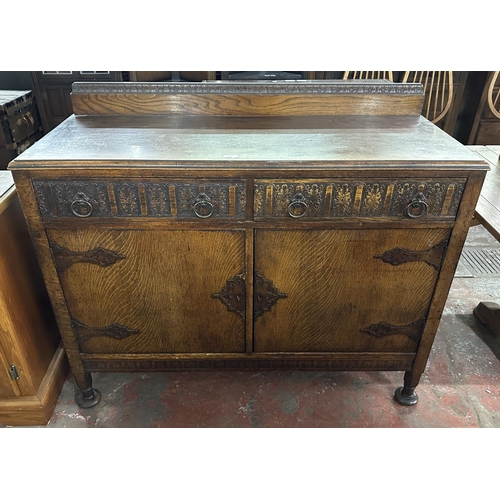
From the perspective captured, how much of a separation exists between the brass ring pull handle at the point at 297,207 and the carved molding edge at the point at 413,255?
314mm

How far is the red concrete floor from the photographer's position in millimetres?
1771

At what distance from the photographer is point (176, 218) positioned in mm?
1374

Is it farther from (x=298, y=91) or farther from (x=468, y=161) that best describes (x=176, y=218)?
(x=468, y=161)

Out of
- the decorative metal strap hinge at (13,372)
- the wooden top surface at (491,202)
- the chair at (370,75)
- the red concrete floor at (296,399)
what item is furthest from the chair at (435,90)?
the decorative metal strap hinge at (13,372)

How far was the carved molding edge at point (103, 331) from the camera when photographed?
1614mm

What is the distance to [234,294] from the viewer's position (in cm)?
155

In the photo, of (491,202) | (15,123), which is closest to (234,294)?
(491,202)

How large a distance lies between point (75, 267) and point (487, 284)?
90.8 inches

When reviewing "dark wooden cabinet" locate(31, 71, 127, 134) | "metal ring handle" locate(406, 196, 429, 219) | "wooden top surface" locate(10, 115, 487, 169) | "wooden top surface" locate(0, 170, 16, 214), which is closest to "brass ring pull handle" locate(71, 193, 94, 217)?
"wooden top surface" locate(10, 115, 487, 169)

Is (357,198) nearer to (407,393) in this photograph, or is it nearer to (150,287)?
(150,287)

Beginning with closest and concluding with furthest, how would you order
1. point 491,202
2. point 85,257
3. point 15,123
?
point 85,257, point 491,202, point 15,123

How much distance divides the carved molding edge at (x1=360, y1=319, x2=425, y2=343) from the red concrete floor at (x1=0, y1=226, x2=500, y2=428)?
0.39 meters

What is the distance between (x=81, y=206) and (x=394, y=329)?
3.95 feet

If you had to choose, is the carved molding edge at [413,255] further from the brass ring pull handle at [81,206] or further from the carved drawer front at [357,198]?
the brass ring pull handle at [81,206]
